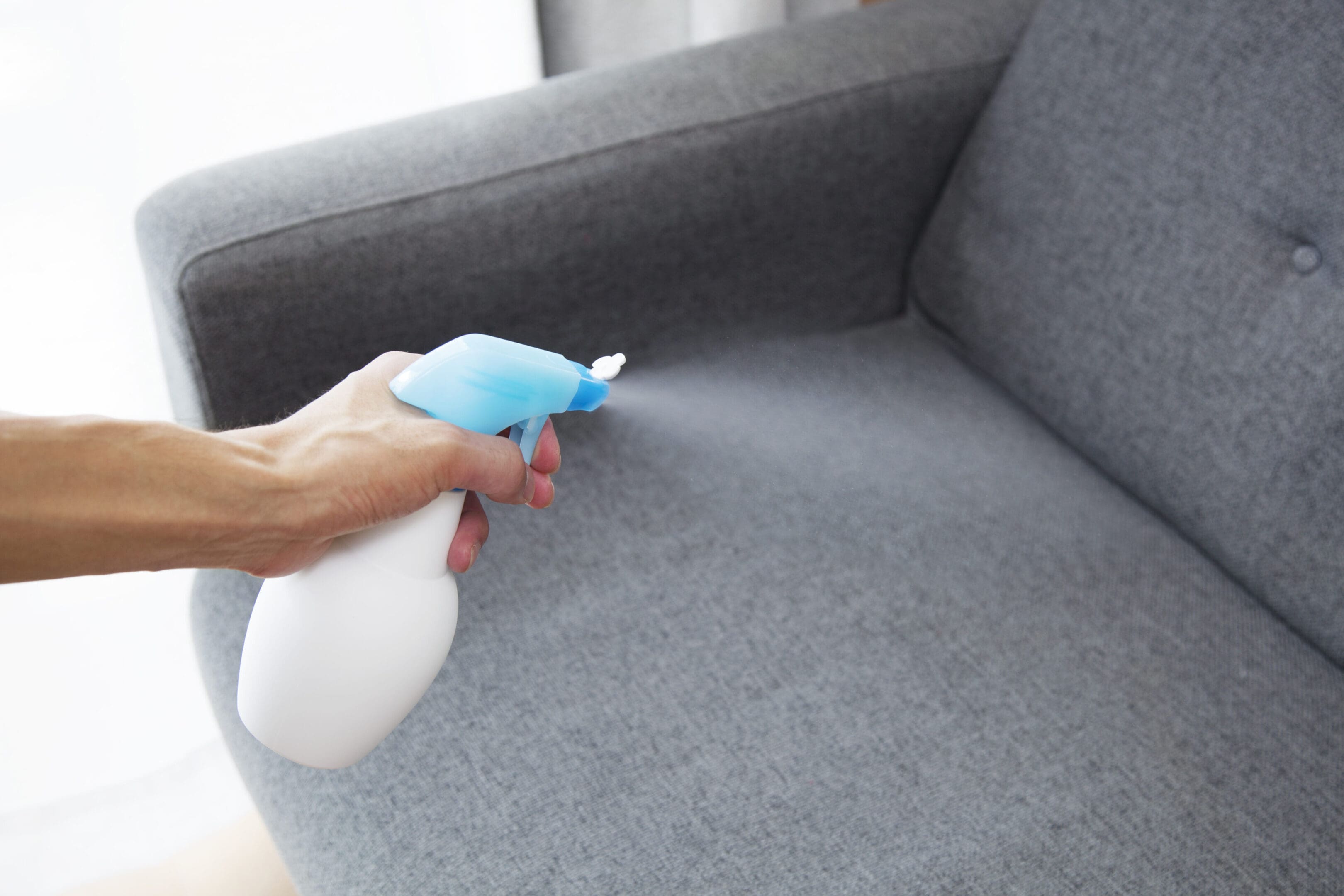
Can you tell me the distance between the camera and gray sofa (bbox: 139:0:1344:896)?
660 mm

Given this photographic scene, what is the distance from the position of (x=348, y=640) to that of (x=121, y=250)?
2.31 ft

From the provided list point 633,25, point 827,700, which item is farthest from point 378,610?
point 633,25

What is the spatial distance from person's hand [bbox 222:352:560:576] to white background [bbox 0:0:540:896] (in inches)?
23.4

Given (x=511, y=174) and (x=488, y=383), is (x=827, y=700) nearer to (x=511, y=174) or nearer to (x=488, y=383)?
(x=488, y=383)

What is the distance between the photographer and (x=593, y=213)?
2.96 feet

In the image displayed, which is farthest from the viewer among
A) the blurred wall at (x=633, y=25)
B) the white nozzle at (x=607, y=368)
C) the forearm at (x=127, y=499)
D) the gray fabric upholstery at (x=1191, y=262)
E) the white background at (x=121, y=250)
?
the blurred wall at (x=633, y=25)

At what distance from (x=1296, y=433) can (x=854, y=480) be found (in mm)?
335

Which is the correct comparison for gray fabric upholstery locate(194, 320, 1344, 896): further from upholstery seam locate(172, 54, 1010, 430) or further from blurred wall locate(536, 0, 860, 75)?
blurred wall locate(536, 0, 860, 75)

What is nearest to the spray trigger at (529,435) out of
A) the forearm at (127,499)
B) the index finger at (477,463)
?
the index finger at (477,463)

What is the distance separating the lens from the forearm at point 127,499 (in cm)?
50

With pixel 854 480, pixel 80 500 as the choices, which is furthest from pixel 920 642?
pixel 80 500

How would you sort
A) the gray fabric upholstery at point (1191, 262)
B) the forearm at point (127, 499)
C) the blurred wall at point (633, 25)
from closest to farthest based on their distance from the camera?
the forearm at point (127, 499), the gray fabric upholstery at point (1191, 262), the blurred wall at point (633, 25)

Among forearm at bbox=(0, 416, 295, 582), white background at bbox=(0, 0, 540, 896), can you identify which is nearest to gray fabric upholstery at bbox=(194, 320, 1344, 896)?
forearm at bbox=(0, 416, 295, 582)

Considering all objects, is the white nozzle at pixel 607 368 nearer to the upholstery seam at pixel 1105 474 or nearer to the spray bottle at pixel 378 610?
the spray bottle at pixel 378 610
